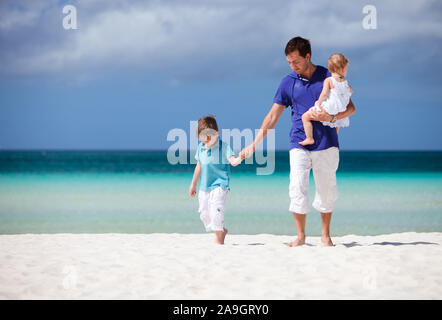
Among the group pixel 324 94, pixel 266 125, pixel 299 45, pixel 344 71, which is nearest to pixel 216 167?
pixel 266 125

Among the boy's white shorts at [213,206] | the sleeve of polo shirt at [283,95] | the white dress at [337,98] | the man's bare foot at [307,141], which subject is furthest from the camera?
the boy's white shorts at [213,206]

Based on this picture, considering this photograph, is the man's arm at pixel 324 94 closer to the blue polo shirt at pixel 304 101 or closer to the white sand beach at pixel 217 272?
the blue polo shirt at pixel 304 101

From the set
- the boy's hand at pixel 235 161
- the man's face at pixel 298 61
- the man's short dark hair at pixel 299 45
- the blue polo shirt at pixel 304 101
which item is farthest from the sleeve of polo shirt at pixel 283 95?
the boy's hand at pixel 235 161

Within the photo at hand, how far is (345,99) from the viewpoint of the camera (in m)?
4.39

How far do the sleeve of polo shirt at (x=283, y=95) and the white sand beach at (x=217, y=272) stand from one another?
4.93 ft

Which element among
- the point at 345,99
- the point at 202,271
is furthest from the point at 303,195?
the point at 202,271

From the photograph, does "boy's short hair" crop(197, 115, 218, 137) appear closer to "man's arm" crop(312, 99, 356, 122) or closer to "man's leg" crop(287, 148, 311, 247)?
"man's leg" crop(287, 148, 311, 247)

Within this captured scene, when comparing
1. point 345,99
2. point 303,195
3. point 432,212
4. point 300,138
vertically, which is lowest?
point 432,212

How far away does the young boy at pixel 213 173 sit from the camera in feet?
16.4

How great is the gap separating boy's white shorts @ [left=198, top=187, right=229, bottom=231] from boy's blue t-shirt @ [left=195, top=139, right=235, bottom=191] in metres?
0.06

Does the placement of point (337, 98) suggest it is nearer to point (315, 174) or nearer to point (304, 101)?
point (304, 101)

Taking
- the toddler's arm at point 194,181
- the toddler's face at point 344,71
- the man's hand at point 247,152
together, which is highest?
the toddler's face at point 344,71
